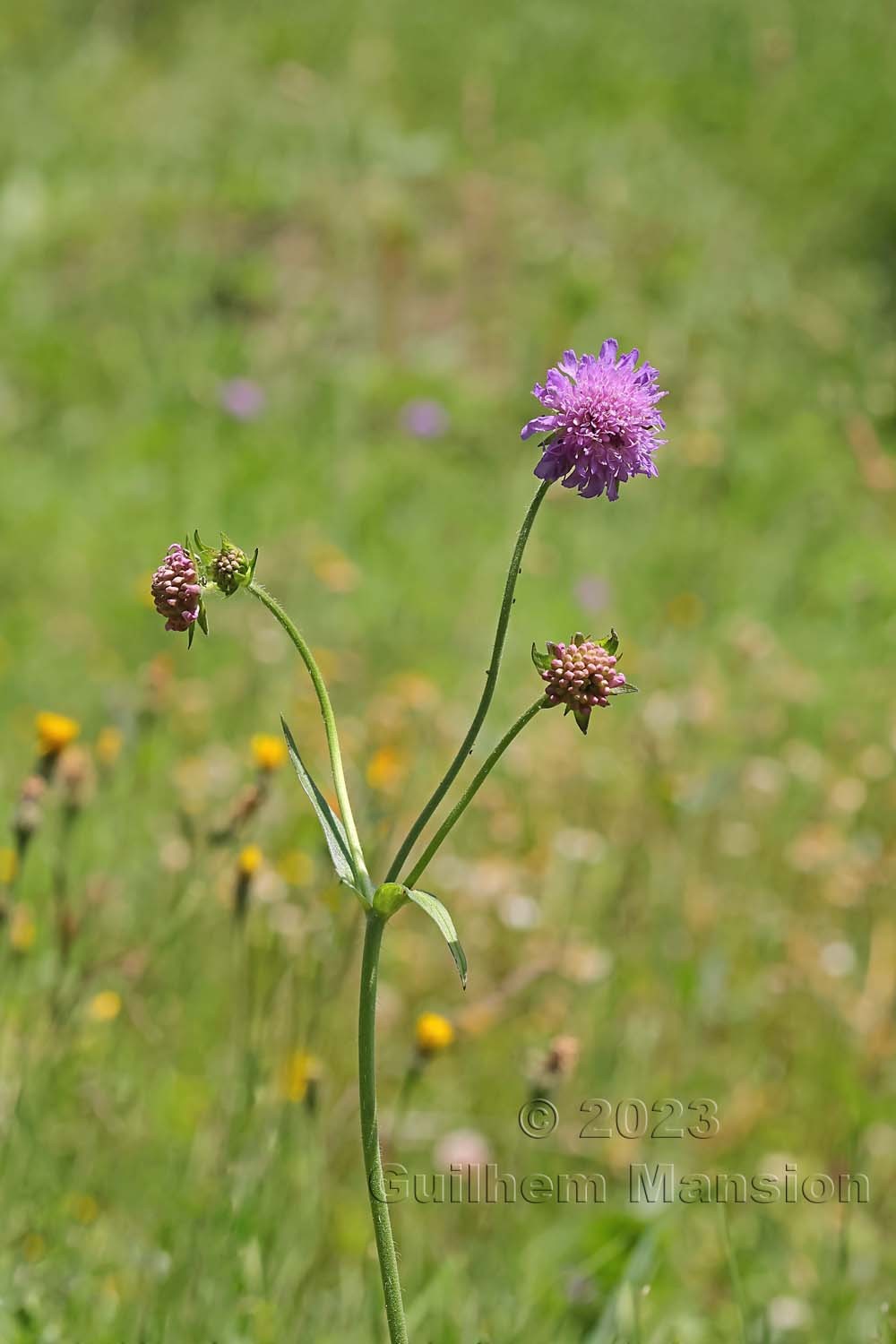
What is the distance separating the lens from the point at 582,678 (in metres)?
0.80

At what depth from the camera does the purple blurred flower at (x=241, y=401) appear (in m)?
3.82

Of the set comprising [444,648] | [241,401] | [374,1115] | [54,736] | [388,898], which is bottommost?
[374,1115]

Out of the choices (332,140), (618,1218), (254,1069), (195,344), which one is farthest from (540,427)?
(332,140)

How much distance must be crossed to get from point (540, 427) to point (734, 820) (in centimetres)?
182

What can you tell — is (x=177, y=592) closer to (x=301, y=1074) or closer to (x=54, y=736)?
(x=54, y=736)

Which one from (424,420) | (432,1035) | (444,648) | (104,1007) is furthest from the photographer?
(424,420)

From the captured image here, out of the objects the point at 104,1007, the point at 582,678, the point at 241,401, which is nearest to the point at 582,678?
the point at 582,678

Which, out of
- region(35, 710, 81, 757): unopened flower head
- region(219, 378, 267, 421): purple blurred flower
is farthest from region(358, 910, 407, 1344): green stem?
region(219, 378, 267, 421): purple blurred flower

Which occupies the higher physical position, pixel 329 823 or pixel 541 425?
pixel 541 425

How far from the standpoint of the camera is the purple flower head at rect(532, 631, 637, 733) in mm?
793

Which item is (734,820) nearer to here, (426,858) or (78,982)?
(78,982)

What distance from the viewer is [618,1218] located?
56.6 inches

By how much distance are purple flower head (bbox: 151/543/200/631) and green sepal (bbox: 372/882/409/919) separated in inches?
7.9

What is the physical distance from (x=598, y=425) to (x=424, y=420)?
3.35m
